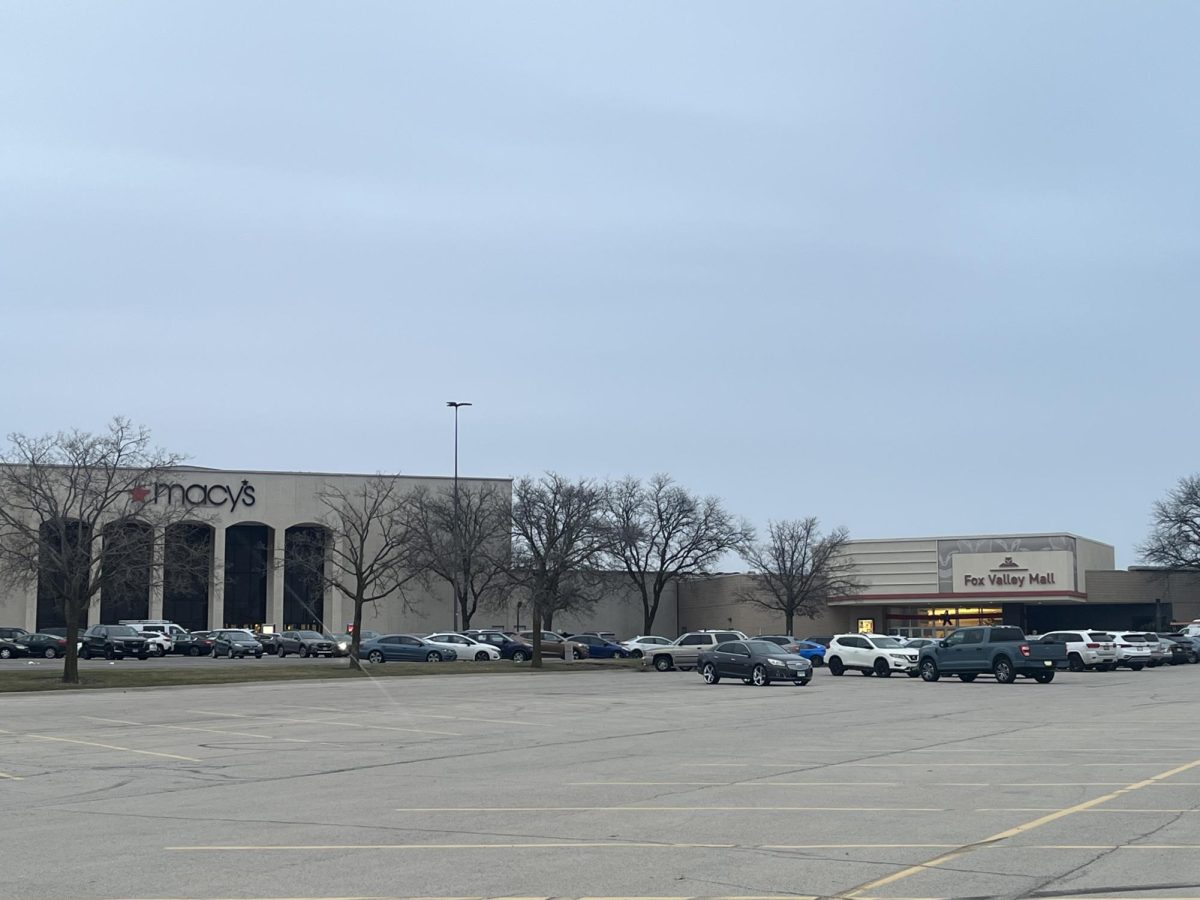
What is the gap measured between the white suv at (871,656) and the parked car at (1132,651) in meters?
9.79

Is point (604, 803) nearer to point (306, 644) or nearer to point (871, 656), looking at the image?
point (871, 656)

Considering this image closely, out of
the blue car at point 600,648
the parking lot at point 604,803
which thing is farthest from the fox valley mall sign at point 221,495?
the parking lot at point 604,803

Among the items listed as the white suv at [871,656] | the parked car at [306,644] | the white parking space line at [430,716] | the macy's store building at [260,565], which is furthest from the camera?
the macy's store building at [260,565]

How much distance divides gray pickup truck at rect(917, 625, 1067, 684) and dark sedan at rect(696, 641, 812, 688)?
5.48 meters

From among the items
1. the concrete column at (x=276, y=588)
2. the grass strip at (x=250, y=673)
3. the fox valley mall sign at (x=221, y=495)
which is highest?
the fox valley mall sign at (x=221, y=495)

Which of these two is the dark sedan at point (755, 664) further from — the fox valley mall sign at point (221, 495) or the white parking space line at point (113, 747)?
the fox valley mall sign at point (221, 495)

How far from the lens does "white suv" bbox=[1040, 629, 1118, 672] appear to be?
172 feet

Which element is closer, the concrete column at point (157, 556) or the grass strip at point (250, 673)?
the grass strip at point (250, 673)

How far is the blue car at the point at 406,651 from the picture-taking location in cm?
6016

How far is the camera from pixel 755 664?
41281 millimetres

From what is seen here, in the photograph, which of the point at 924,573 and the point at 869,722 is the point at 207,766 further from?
the point at 924,573

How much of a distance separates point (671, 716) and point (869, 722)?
4127 mm

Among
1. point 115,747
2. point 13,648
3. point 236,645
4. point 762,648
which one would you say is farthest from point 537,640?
point 115,747

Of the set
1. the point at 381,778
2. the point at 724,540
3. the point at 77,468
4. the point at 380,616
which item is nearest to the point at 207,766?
the point at 381,778
